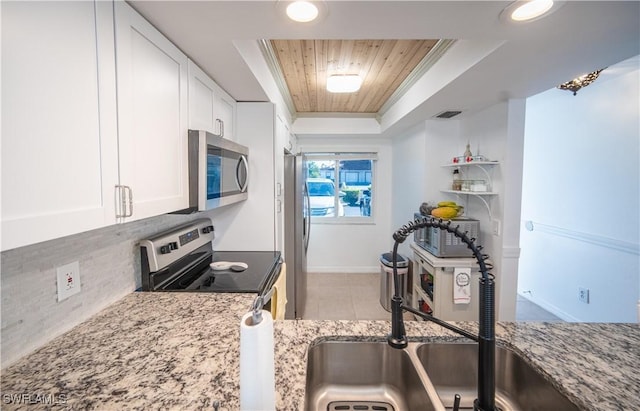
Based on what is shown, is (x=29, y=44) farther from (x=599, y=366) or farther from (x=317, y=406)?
(x=599, y=366)

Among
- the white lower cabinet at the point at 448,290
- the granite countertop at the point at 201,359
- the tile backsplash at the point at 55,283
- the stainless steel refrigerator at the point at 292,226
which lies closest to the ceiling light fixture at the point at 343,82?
the stainless steel refrigerator at the point at 292,226

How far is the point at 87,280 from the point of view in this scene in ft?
3.87

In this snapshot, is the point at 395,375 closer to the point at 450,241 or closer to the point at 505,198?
the point at 450,241

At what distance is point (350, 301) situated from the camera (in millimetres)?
3652

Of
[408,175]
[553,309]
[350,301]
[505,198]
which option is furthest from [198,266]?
[553,309]

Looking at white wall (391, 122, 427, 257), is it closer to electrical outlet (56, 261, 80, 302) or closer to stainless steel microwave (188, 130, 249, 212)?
stainless steel microwave (188, 130, 249, 212)

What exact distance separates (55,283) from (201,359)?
0.64 metres

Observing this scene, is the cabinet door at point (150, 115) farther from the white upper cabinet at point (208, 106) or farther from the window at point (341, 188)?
the window at point (341, 188)

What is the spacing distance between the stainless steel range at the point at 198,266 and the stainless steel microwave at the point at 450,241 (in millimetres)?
1426

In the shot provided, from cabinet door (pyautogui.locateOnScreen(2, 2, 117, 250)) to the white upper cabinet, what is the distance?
605 millimetres

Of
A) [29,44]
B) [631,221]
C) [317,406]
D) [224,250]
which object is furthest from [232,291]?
[631,221]

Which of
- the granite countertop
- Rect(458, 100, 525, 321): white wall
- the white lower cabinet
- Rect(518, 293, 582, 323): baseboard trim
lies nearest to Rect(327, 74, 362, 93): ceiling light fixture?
Rect(458, 100, 525, 321): white wall

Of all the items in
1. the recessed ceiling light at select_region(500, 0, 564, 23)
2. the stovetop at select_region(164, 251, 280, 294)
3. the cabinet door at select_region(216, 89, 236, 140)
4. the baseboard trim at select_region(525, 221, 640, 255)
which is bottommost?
the stovetop at select_region(164, 251, 280, 294)

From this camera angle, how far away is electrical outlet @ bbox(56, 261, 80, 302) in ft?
3.43
